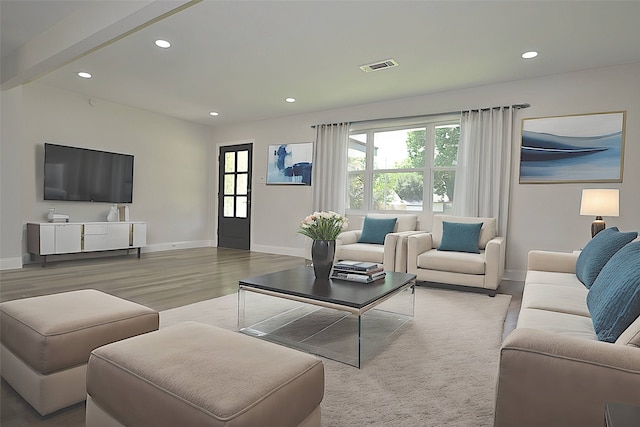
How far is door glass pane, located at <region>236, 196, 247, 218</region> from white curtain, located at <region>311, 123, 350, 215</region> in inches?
69.5

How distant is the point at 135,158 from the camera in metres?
6.46

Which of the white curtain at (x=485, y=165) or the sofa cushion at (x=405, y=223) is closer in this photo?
the white curtain at (x=485, y=165)

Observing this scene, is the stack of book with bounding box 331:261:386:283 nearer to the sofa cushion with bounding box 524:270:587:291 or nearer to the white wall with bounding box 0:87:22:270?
the sofa cushion with bounding box 524:270:587:291

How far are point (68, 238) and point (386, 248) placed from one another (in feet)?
14.5

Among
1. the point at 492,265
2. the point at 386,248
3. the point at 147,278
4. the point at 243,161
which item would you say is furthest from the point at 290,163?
the point at 492,265

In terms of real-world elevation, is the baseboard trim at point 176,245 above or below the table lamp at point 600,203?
below

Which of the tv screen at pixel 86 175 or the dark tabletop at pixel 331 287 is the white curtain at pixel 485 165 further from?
the tv screen at pixel 86 175

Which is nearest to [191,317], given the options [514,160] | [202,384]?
[202,384]

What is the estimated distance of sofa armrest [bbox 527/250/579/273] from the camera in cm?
312

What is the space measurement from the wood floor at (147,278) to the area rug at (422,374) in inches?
15.0

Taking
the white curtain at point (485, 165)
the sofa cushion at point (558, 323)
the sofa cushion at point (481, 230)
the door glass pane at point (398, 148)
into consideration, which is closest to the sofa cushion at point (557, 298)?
the sofa cushion at point (558, 323)

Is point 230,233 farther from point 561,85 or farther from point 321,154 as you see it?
point 561,85

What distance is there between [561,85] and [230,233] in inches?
240

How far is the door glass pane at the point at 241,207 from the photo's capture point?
7439 mm
